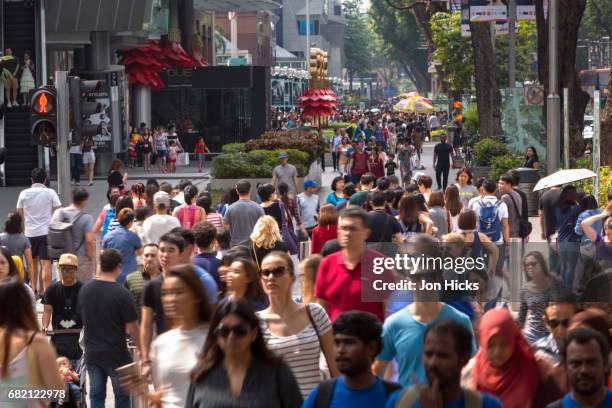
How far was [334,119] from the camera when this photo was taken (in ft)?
265

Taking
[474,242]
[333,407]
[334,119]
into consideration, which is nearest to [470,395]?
[333,407]

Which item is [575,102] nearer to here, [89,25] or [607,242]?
[89,25]

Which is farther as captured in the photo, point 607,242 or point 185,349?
point 607,242

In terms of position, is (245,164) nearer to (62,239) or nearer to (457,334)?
(62,239)

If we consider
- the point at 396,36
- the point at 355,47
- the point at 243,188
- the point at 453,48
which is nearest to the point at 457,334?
the point at 243,188

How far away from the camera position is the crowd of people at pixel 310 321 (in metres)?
6.27

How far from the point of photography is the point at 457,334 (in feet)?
20.1

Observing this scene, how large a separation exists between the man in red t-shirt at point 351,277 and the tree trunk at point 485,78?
111 ft

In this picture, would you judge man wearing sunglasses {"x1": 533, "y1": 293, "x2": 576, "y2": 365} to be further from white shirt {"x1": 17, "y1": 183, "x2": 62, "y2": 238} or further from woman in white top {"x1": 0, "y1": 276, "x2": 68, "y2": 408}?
white shirt {"x1": 17, "y1": 183, "x2": 62, "y2": 238}

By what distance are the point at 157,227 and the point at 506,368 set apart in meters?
7.97

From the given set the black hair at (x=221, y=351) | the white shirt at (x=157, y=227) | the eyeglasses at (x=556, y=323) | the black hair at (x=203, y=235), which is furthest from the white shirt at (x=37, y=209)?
the black hair at (x=221, y=351)

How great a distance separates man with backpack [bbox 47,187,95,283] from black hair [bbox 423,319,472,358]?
9537mm

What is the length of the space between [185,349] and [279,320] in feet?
2.11

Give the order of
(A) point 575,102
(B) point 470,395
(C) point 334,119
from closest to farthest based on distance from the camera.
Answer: (B) point 470,395 → (A) point 575,102 → (C) point 334,119
